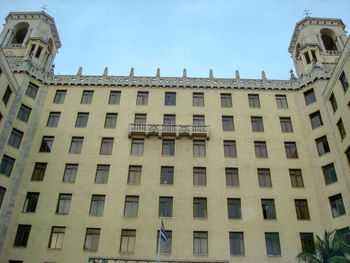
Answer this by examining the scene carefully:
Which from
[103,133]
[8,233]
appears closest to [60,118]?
[103,133]

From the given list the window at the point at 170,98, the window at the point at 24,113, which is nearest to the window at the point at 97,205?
the window at the point at 24,113

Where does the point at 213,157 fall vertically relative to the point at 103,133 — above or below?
below

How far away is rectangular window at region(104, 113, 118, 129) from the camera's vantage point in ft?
128

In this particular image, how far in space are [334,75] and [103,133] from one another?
28.4 m

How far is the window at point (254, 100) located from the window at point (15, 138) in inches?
1172

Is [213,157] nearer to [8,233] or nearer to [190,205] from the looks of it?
[190,205]

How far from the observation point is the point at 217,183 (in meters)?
34.7

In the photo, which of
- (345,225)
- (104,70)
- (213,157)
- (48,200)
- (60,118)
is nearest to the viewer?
(345,225)

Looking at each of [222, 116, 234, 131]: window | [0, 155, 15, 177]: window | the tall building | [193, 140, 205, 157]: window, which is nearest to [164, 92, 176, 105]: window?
the tall building

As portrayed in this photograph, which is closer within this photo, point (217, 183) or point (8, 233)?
point (8, 233)

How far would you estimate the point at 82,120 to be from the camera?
39.5 metres

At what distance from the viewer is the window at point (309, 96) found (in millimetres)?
39469

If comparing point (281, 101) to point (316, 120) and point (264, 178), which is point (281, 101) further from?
point (264, 178)

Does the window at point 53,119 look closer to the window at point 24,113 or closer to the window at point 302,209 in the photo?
the window at point 24,113
